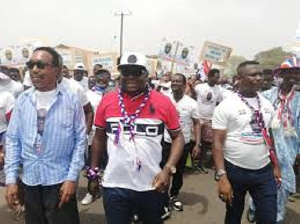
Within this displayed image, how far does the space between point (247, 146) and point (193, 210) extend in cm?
224

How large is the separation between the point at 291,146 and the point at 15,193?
3.01m

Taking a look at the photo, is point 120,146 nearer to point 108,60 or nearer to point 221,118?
point 221,118

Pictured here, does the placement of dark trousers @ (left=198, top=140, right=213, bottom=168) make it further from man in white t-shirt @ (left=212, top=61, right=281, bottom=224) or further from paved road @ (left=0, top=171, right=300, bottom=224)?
man in white t-shirt @ (left=212, top=61, right=281, bottom=224)

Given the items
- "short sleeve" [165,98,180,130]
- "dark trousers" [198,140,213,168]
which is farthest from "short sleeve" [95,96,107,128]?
"dark trousers" [198,140,213,168]

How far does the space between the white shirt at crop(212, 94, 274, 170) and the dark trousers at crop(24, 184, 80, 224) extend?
143 cm

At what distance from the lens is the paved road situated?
17.2 ft

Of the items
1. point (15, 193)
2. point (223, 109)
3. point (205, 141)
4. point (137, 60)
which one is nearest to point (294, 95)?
point (223, 109)

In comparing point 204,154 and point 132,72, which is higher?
point 132,72

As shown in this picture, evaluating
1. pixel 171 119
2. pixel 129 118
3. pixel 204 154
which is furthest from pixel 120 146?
pixel 204 154

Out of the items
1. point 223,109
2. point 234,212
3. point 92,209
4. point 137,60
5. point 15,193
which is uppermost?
point 137,60

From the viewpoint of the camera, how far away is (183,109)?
604cm

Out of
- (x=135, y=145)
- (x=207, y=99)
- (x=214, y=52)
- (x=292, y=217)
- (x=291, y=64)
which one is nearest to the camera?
(x=135, y=145)

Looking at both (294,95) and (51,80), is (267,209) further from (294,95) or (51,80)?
(51,80)

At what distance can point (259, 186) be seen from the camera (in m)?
3.74
